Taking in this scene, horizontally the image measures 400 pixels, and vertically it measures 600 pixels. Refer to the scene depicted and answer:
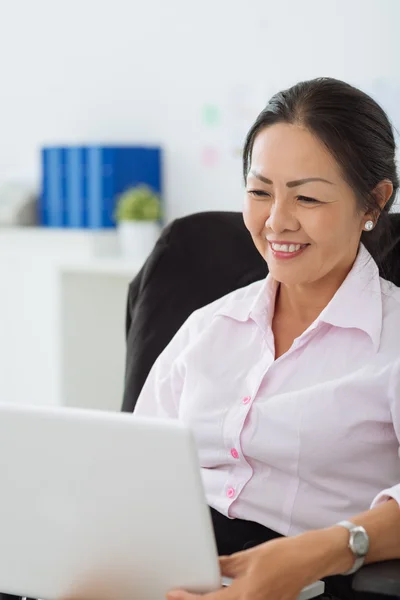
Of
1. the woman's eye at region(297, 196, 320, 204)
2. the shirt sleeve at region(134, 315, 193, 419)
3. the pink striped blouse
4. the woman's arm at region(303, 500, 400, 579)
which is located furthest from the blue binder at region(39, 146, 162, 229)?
the woman's arm at region(303, 500, 400, 579)

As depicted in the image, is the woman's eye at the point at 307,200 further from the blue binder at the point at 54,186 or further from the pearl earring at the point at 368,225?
the blue binder at the point at 54,186

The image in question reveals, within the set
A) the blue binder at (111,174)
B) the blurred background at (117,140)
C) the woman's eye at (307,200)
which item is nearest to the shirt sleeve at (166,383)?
the woman's eye at (307,200)

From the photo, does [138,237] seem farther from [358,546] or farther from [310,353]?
[358,546]

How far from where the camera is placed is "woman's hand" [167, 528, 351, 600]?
49.3 inches

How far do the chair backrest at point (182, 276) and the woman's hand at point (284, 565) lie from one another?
596 mm

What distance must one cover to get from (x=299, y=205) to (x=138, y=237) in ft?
5.66

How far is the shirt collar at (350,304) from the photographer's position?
1.53 meters

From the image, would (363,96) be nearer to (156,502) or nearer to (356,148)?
(356,148)

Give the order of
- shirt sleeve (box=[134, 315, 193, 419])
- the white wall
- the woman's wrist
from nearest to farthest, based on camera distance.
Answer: the woman's wrist → shirt sleeve (box=[134, 315, 193, 419]) → the white wall

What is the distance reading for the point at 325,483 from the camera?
152 cm

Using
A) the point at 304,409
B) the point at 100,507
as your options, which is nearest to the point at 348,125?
the point at 304,409

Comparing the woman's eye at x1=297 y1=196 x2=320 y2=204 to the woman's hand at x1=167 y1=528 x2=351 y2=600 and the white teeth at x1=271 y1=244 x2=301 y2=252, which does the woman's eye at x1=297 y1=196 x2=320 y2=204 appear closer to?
the white teeth at x1=271 y1=244 x2=301 y2=252

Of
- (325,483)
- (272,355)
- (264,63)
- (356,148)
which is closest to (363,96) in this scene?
(356,148)

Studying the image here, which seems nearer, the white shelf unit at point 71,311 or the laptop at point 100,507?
the laptop at point 100,507
